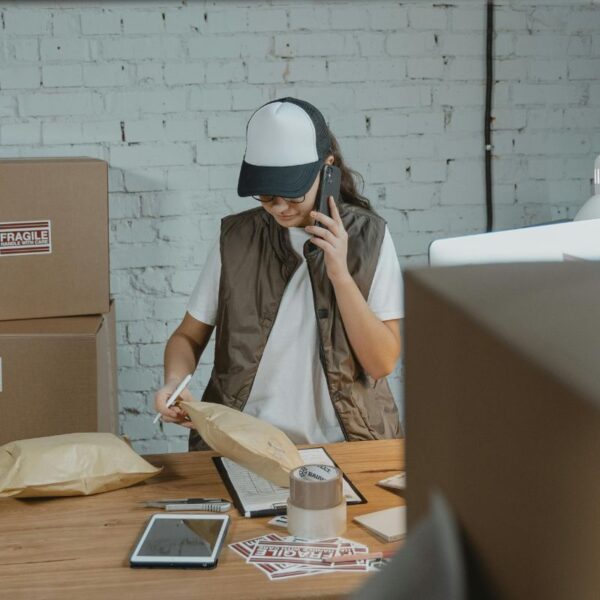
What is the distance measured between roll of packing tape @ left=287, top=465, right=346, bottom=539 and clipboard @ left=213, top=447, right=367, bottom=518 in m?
0.10

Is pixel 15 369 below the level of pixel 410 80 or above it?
below

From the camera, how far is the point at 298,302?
6.82 ft

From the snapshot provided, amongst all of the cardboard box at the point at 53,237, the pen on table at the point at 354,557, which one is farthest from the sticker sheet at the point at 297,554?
the cardboard box at the point at 53,237

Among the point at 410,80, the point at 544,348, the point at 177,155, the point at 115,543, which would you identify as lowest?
the point at 115,543

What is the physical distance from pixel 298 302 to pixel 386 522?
2.71 ft

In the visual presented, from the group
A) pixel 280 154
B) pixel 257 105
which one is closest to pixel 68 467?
pixel 280 154

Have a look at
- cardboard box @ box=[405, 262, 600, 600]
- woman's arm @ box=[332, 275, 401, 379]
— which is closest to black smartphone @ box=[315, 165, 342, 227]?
woman's arm @ box=[332, 275, 401, 379]

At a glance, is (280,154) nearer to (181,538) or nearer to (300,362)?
(300,362)

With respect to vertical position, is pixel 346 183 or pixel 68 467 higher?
pixel 346 183

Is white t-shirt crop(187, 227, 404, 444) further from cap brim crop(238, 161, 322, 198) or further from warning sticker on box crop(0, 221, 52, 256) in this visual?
warning sticker on box crop(0, 221, 52, 256)

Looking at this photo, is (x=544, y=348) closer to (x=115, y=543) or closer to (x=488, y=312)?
(x=488, y=312)

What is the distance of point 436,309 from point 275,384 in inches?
68.7

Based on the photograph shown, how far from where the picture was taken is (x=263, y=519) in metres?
1.38

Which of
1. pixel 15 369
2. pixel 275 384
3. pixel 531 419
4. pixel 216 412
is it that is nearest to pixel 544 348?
pixel 531 419
